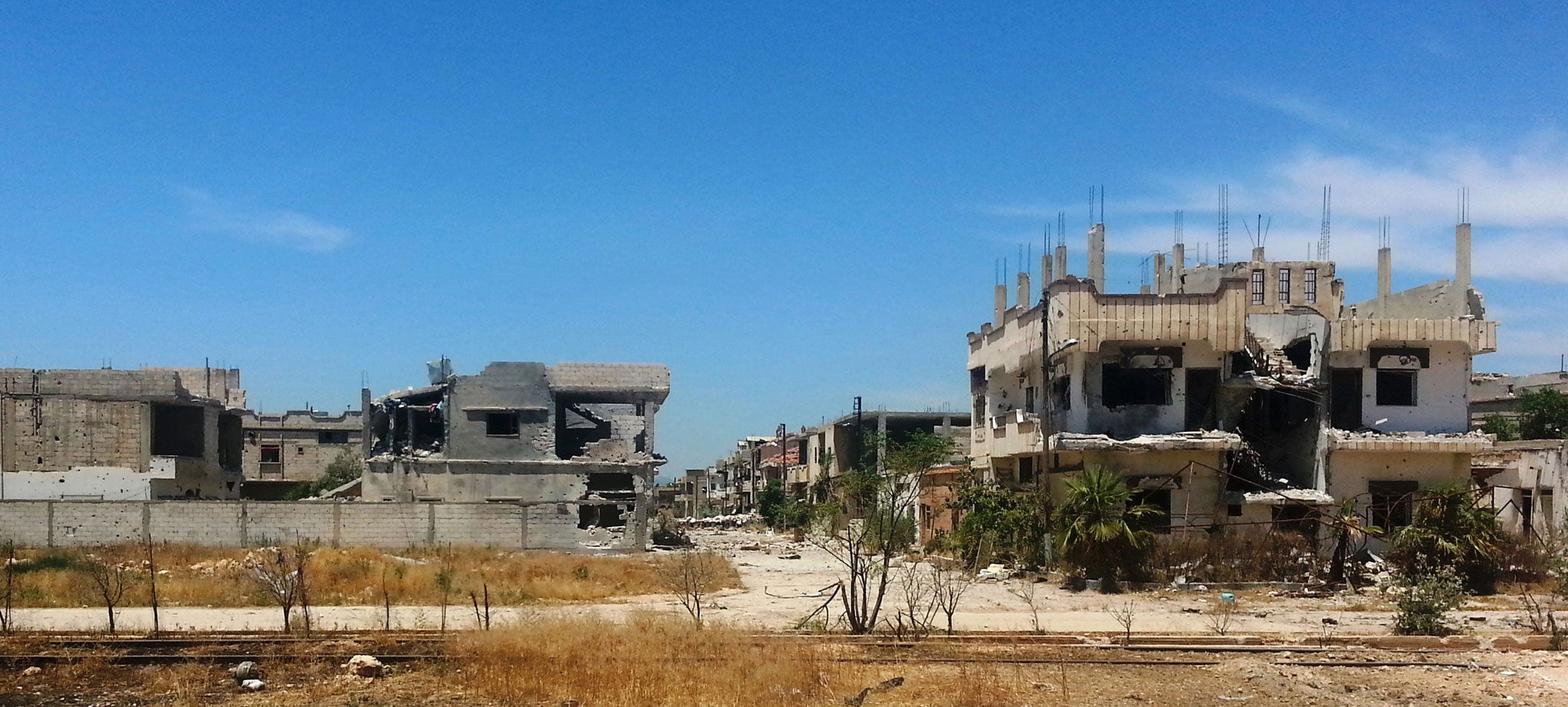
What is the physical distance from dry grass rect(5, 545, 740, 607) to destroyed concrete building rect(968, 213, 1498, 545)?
11423 millimetres

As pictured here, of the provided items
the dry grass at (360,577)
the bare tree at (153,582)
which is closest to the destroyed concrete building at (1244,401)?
the dry grass at (360,577)

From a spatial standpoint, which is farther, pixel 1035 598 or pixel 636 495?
pixel 636 495

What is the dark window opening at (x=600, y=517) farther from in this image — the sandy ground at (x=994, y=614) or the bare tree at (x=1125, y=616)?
the bare tree at (x=1125, y=616)

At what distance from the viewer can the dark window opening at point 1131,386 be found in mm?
35875

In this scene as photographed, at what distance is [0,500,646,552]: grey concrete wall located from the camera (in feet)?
129

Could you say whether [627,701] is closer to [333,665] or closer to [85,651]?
[333,665]

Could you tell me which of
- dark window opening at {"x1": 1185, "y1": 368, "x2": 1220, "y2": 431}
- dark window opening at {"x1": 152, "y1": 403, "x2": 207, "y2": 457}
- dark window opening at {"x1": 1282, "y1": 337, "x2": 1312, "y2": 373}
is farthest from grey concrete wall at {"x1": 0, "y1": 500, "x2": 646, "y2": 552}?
dark window opening at {"x1": 1282, "y1": 337, "x2": 1312, "y2": 373}

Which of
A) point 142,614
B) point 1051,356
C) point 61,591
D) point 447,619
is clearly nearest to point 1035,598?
point 1051,356

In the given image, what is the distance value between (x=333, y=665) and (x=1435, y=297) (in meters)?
35.6

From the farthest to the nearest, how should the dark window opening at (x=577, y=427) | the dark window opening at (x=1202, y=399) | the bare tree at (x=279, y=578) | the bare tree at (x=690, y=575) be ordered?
the dark window opening at (x=577, y=427)
the dark window opening at (x=1202, y=399)
the bare tree at (x=690, y=575)
the bare tree at (x=279, y=578)

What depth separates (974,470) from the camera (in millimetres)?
45375

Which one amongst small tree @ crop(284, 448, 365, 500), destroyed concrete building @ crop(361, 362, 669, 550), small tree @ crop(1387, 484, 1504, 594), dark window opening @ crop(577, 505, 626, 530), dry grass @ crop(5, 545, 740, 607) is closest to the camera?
dry grass @ crop(5, 545, 740, 607)

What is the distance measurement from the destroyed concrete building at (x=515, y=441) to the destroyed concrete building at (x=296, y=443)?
102 feet

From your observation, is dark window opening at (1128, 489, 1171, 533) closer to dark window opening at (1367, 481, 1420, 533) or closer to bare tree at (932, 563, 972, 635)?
bare tree at (932, 563, 972, 635)
